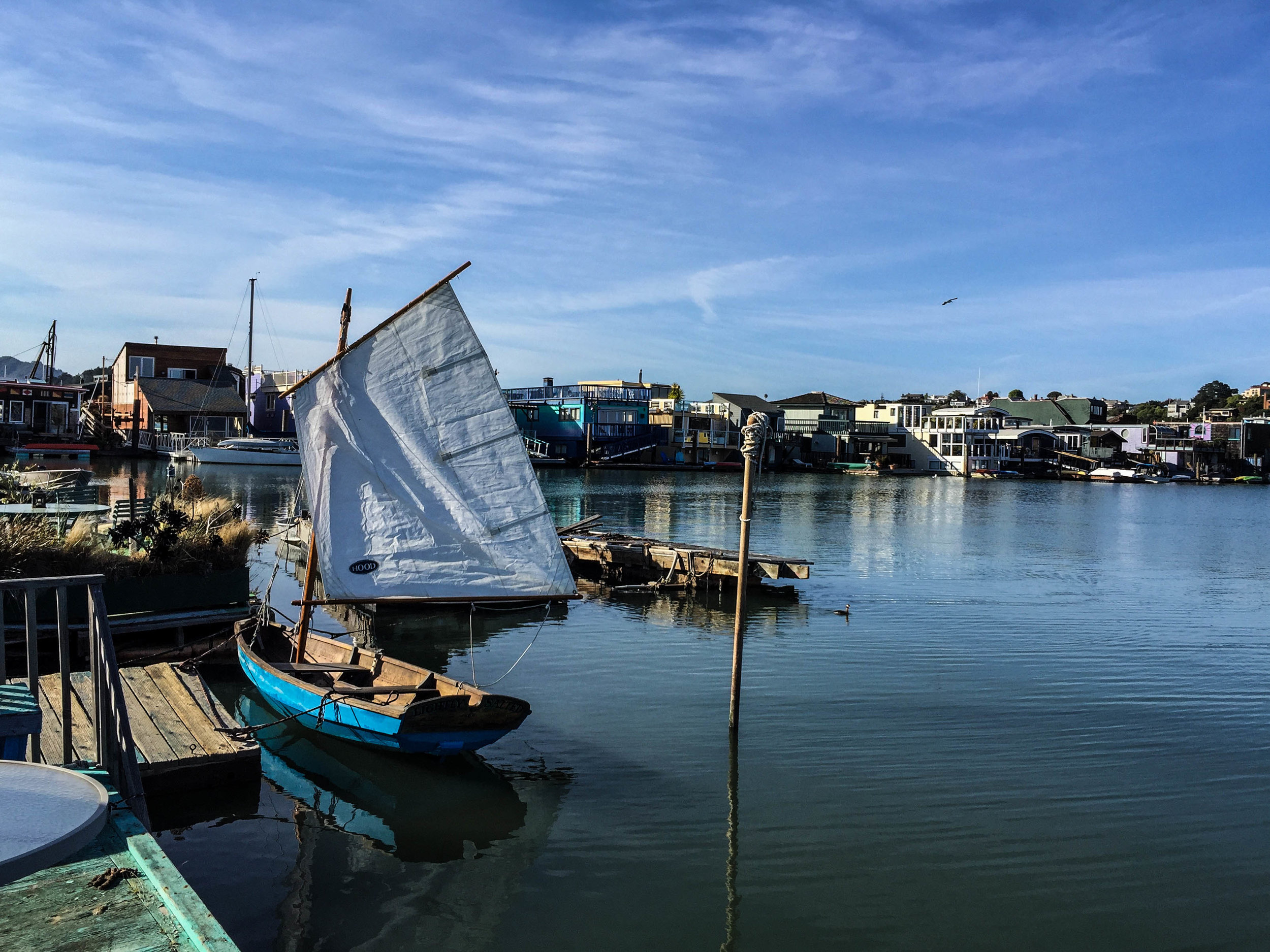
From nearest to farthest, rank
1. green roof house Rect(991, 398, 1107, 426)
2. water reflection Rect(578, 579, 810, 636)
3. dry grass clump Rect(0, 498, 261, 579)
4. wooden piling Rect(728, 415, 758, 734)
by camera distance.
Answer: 1. wooden piling Rect(728, 415, 758, 734)
2. dry grass clump Rect(0, 498, 261, 579)
3. water reflection Rect(578, 579, 810, 636)
4. green roof house Rect(991, 398, 1107, 426)

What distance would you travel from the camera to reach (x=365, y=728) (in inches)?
444

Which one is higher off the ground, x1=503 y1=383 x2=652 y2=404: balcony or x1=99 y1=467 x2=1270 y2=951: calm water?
x1=503 y1=383 x2=652 y2=404: balcony

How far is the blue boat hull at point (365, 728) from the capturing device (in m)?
10.9

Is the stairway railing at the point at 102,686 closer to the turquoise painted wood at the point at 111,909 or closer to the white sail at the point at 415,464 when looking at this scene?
the turquoise painted wood at the point at 111,909

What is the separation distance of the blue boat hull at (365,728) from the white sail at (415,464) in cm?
143

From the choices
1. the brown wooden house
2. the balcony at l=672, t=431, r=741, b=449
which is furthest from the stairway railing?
the balcony at l=672, t=431, r=741, b=449

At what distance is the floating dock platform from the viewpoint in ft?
15.6

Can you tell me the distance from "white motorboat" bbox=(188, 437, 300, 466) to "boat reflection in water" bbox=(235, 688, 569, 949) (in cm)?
6811

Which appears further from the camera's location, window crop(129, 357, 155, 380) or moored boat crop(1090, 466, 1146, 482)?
moored boat crop(1090, 466, 1146, 482)

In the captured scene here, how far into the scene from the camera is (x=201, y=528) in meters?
15.8

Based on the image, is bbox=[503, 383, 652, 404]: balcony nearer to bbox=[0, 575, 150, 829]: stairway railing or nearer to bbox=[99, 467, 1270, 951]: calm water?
bbox=[99, 467, 1270, 951]: calm water

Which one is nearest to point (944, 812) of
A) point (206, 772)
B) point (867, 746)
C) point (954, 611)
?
point (867, 746)

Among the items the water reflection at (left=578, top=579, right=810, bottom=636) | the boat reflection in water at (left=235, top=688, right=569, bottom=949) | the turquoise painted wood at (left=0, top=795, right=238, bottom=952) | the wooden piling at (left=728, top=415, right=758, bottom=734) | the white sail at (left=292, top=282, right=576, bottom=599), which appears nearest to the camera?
the turquoise painted wood at (left=0, top=795, right=238, bottom=952)

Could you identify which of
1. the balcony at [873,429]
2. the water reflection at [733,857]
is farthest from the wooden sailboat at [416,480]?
the balcony at [873,429]
